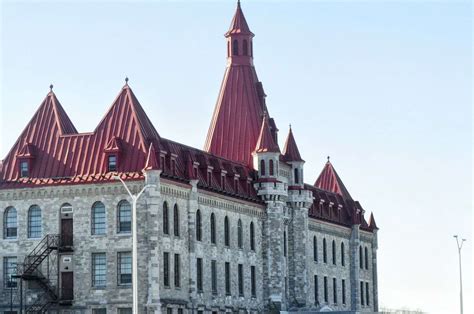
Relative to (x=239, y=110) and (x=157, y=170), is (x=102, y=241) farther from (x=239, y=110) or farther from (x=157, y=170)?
(x=239, y=110)

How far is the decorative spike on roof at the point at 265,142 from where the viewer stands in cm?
10575

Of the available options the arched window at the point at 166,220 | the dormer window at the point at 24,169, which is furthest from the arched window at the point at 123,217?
the dormer window at the point at 24,169

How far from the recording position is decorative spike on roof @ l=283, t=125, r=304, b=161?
112 metres

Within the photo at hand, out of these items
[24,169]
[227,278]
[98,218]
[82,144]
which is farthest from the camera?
[227,278]

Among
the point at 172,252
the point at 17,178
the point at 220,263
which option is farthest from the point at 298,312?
the point at 17,178

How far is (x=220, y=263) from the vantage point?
3792 inches

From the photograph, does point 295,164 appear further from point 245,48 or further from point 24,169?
point 24,169

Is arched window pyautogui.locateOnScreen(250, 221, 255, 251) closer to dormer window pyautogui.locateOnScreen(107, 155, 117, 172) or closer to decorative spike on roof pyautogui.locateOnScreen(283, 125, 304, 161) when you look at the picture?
decorative spike on roof pyautogui.locateOnScreen(283, 125, 304, 161)

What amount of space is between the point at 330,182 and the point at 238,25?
2603cm

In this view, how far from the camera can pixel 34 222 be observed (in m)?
89.5

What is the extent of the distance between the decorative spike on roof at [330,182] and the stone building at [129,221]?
90.1 feet

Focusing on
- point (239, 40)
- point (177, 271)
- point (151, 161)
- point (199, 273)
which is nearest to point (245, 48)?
point (239, 40)

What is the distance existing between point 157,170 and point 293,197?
27487 millimetres

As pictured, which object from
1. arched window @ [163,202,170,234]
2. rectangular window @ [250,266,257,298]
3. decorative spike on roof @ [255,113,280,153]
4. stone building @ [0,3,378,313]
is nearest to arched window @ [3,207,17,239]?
stone building @ [0,3,378,313]
